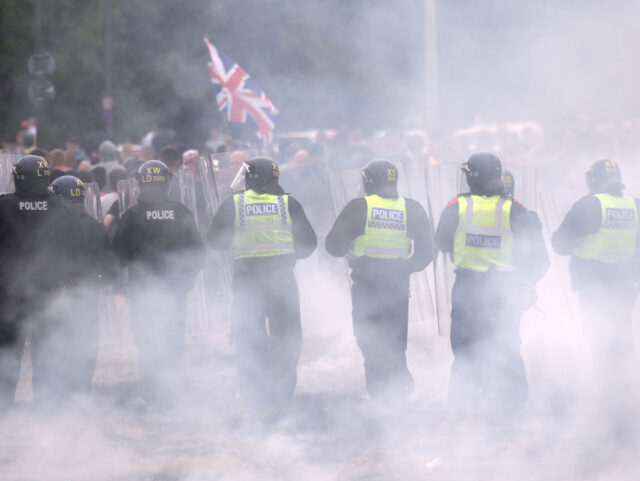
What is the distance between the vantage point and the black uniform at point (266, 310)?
223 inches

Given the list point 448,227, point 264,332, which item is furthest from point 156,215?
point 448,227

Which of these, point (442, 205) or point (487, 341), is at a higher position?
point (442, 205)

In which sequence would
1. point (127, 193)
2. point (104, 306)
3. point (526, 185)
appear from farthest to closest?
1. point (526, 185)
2. point (127, 193)
3. point (104, 306)

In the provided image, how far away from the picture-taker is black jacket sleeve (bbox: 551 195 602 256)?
221 inches

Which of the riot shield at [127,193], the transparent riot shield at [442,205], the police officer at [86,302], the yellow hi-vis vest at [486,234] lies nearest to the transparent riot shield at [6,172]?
the riot shield at [127,193]

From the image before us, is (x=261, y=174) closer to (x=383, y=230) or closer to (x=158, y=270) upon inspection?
(x=383, y=230)

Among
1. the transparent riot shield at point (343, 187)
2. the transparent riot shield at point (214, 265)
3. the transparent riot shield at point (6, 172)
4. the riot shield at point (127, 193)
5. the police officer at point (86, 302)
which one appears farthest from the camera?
the transparent riot shield at point (343, 187)

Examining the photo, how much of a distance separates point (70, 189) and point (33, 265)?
2.54 ft

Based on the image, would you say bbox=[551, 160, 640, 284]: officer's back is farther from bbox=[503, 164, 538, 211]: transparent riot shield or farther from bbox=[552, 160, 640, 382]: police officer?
bbox=[503, 164, 538, 211]: transparent riot shield

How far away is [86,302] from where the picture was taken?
560 centimetres

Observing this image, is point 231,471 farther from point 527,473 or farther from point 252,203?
point 252,203

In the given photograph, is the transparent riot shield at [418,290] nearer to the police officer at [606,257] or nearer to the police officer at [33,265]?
the police officer at [606,257]

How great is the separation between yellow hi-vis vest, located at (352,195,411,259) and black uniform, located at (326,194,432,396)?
36 millimetres

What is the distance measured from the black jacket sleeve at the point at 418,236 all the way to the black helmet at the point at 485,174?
1.42ft
